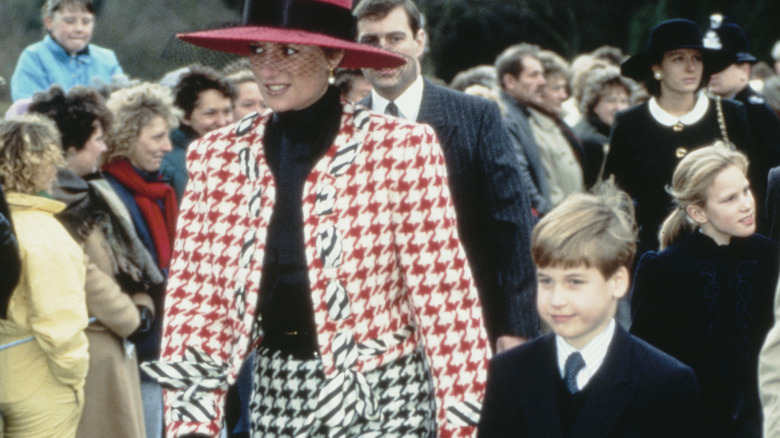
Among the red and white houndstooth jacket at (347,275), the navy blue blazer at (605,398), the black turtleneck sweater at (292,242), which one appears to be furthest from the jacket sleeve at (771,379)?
the black turtleneck sweater at (292,242)

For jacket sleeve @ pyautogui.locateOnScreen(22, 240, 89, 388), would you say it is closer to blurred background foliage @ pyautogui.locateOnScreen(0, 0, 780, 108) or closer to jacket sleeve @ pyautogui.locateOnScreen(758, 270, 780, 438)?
jacket sleeve @ pyautogui.locateOnScreen(758, 270, 780, 438)

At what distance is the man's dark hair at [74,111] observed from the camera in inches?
251

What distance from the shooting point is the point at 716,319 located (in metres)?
4.95

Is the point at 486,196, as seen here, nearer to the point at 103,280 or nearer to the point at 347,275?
the point at 347,275

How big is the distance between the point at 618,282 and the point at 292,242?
2.99 feet

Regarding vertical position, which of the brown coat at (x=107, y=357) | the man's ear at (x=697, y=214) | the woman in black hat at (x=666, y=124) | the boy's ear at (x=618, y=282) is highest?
the woman in black hat at (x=666, y=124)

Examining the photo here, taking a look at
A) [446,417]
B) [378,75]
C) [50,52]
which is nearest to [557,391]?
[446,417]

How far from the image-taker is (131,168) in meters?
6.80

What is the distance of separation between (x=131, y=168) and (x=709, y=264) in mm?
3142

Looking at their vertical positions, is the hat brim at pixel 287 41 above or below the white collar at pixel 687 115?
above

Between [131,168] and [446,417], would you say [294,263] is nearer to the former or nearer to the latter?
[446,417]

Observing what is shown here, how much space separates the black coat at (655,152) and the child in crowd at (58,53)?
3599 mm

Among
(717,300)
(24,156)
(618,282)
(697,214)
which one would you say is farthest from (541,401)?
(24,156)

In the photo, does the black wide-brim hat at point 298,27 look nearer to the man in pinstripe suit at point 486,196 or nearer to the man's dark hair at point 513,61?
the man in pinstripe suit at point 486,196
